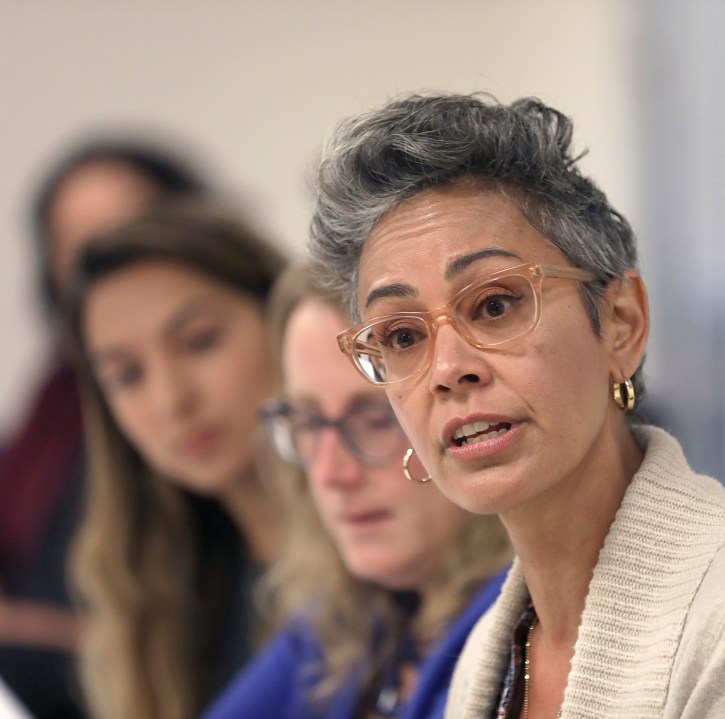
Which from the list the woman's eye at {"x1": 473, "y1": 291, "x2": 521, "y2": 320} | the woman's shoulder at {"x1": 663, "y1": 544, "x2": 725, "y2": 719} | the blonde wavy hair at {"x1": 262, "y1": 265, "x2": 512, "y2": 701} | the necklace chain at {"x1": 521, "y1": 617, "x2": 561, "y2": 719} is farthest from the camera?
the blonde wavy hair at {"x1": 262, "y1": 265, "x2": 512, "y2": 701}

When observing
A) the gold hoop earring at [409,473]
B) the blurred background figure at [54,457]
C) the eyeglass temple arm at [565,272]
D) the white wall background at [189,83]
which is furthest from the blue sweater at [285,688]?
the white wall background at [189,83]

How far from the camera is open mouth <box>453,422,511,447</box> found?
3.09 ft

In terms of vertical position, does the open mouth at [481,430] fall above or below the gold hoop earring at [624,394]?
below

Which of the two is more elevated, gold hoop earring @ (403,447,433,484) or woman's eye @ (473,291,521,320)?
→ woman's eye @ (473,291,521,320)

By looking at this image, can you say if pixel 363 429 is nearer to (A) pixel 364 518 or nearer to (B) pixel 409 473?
(A) pixel 364 518

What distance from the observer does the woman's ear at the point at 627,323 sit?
99 cm

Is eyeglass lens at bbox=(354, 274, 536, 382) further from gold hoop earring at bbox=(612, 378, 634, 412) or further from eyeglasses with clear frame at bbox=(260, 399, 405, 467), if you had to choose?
eyeglasses with clear frame at bbox=(260, 399, 405, 467)

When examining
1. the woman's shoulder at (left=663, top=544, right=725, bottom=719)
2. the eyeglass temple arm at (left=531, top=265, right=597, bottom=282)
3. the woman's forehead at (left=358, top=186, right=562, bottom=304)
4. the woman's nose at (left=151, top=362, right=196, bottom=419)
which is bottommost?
the woman's nose at (left=151, top=362, right=196, bottom=419)

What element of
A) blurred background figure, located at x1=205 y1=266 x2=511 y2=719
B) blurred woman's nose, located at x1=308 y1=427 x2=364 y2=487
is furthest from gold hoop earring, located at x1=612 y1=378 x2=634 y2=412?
blurred woman's nose, located at x1=308 y1=427 x2=364 y2=487

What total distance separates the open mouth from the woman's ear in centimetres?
12

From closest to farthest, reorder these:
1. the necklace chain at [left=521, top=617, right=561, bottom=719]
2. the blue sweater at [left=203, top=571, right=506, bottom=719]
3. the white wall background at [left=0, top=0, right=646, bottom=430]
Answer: the necklace chain at [left=521, top=617, right=561, bottom=719] < the blue sweater at [left=203, top=571, right=506, bottom=719] < the white wall background at [left=0, top=0, right=646, bottom=430]

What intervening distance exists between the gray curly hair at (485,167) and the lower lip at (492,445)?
0.12 m

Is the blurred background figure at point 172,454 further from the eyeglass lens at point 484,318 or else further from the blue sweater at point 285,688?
the eyeglass lens at point 484,318

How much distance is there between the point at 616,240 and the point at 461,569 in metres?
0.70
